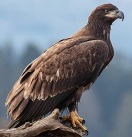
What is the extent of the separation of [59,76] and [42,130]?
8.56ft

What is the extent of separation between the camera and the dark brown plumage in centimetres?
1551

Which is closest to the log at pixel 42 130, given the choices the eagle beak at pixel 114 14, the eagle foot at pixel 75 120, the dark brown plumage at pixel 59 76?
the eagle foot at pixel 75 120

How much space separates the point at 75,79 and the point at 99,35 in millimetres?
1101

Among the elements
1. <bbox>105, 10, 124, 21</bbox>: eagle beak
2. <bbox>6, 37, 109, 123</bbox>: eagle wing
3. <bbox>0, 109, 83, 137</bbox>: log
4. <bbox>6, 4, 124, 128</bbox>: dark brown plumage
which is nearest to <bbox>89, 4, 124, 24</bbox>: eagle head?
<bbox>105, 10, 124, 21</bbox>: eagle beak

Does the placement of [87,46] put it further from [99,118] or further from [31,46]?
[31,46]

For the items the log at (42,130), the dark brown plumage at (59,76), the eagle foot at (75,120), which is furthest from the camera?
the dark brown plumage at (59,76)

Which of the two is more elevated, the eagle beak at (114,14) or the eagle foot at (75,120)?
the eagle beak at (114,14)

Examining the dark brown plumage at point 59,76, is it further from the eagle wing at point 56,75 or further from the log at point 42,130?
the log at point 42,130

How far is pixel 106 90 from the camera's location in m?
140

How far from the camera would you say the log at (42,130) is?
13.3 meters

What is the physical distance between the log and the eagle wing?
170cm

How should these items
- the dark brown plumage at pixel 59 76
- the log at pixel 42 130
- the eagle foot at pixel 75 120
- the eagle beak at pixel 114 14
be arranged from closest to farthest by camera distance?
1. the log at pixel 42 130
2. the eagle foot at pixel 75 120
3. the dark brown plumage at pixel 59 76
4. the eagle beak at pixel 114 14

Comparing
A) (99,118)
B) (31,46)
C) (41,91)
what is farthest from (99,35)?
(31,46)

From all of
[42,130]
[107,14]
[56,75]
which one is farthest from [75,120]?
[107,14]
